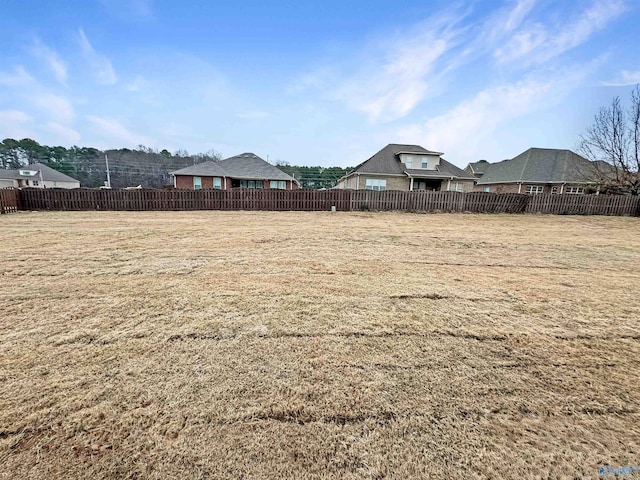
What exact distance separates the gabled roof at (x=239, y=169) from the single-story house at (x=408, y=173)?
762cm

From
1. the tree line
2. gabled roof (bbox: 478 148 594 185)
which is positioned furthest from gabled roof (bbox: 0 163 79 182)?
gabled roof (bbox: 478 148 594 185)

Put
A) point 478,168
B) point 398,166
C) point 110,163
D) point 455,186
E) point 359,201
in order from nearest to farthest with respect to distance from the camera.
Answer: point 359,201 < point 398,166 < point 455,186 < point 478,168 < point 110,163

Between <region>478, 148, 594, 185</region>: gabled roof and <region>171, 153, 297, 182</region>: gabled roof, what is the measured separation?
24.5 m

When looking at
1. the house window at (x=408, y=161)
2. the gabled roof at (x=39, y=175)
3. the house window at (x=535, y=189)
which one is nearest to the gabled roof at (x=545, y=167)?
the house window at (x=535, y=189)

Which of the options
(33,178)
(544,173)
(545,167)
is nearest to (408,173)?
(544,173)

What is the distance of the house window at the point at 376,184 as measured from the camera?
24.6 metres

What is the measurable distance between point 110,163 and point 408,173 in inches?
2198

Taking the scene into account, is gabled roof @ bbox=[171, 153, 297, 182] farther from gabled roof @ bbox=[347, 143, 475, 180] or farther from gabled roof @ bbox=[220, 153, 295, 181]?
gabled roof @ bbox=[347, 143, 475, 180]

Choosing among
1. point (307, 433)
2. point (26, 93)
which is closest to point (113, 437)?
point (307, 433)

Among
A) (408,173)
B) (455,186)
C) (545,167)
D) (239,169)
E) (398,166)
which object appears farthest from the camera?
(545,167)

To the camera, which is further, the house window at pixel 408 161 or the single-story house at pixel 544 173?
the single-story house at pixel 544 173

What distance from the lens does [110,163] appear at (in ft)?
166

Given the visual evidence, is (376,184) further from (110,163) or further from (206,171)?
(110,163)

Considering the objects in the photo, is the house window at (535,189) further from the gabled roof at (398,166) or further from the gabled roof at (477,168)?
the gabled roof at (477,168)
